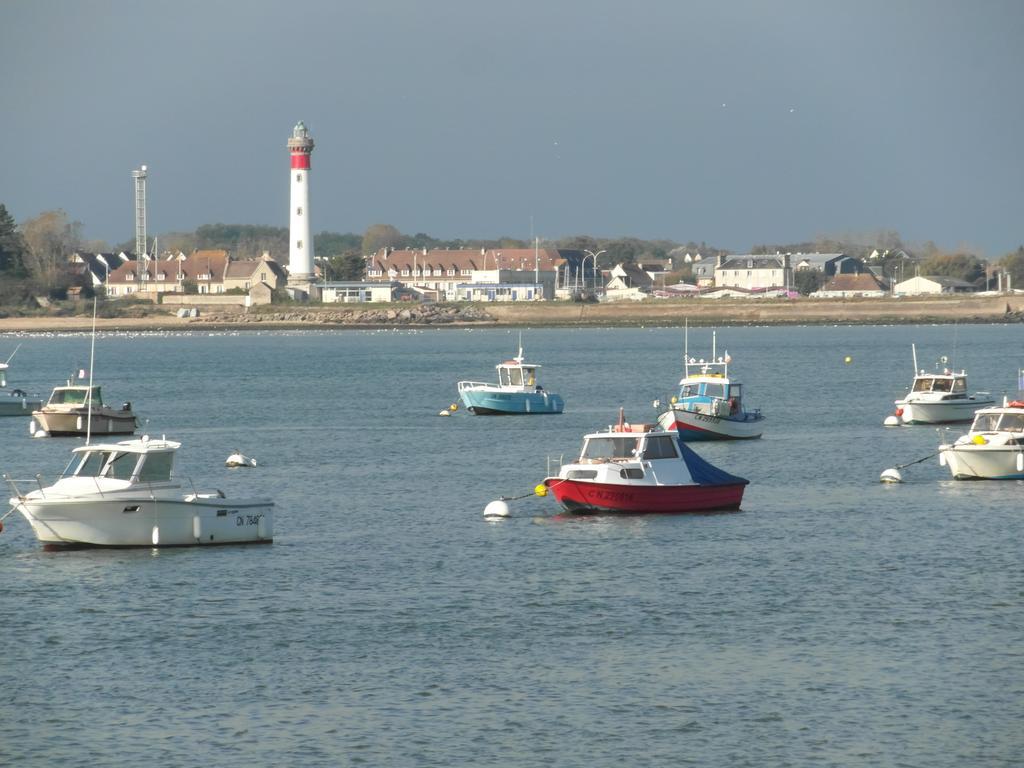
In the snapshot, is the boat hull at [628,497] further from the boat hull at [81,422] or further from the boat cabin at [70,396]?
the boat cabin at [70,396]

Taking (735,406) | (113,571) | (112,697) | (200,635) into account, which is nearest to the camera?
(112,697)

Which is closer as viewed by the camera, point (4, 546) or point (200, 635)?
point (200, 635)

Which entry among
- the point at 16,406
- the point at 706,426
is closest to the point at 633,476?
the point at 706,426

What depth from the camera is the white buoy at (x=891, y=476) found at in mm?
51750

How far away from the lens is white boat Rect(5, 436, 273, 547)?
3634cm

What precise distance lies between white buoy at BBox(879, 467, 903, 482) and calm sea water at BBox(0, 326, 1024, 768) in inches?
25.6

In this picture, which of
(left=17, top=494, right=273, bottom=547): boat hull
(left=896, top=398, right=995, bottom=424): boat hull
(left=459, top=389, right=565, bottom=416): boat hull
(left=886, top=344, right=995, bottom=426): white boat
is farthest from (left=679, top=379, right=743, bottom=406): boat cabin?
(left=17, top=494, right=273, bottom=547): boat hull

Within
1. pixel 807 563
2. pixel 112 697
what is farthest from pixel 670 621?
pixel 112 697

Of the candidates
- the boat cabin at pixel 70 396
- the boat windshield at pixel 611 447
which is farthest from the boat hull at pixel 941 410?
the boat cabin at pixel 70 396

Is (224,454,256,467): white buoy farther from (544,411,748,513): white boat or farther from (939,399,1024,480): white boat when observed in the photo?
(939,399,1024,480): white boat

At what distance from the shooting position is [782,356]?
A: 145m

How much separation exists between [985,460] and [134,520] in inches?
994

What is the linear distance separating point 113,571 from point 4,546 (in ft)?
17.1

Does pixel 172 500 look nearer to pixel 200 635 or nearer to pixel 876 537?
pixel 200 635
